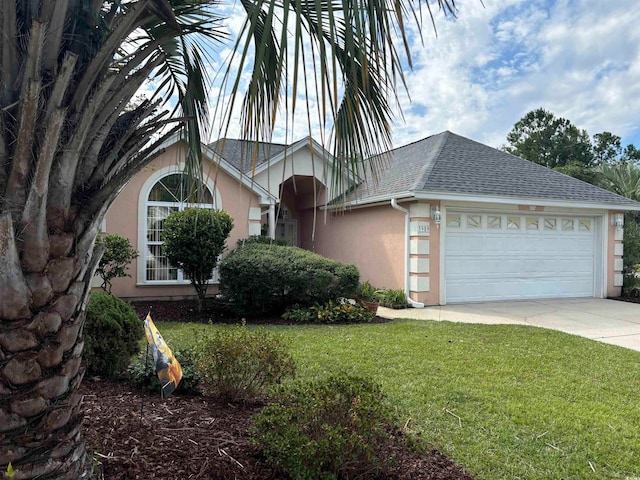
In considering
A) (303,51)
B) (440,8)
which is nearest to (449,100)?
(440,8)

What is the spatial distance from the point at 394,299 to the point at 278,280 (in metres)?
3.43

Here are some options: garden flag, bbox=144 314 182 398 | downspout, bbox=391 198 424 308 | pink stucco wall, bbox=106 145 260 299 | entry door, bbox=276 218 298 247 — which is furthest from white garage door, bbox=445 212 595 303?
garden flag, bbox=144 314 182 398

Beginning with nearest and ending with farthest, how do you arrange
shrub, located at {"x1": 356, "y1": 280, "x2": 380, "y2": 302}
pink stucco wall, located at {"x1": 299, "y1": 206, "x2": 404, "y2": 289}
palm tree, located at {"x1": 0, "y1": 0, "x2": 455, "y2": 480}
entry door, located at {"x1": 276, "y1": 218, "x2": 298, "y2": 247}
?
palm tree, located at {"x1": 0, "y1": 0, "x2": 455, "y2": 480} < shrub, located at {"x1": 356, "y1": 280, "x2": 380, "y2": 302} < pink stucco wall, located at {"x1": 299, "y1": 206, "x2": 404, "y2": 289} < entry door, located at {"x1": 276, "y1": 218, "x2": 298, "y2": 247}

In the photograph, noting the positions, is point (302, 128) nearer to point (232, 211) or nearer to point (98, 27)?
point (98, 27)

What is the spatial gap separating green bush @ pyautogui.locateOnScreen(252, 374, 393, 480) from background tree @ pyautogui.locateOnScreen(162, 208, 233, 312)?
6664mm

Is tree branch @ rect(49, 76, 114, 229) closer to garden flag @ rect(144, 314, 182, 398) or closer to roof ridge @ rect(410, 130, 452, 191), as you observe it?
garden flag @ rect(144, 314, 182, 398)

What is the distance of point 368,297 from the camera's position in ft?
35.5

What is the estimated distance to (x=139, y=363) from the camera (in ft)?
14.2

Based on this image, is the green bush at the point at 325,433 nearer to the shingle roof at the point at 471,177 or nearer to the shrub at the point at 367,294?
the shrub at the point at 367,294

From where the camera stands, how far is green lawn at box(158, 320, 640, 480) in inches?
130

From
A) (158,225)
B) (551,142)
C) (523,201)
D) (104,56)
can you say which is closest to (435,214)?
(523,201)

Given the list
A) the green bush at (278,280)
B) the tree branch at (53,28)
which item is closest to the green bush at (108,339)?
the tree branch at (53,28)

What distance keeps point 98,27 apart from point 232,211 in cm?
977

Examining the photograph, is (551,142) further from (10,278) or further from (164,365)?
(10,278)
